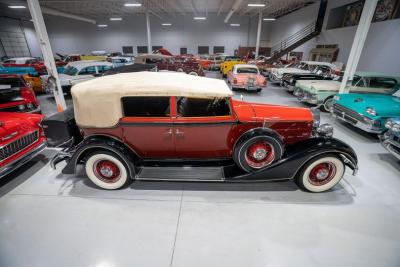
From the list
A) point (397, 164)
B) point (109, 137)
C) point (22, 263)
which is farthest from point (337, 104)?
point (22, 263)

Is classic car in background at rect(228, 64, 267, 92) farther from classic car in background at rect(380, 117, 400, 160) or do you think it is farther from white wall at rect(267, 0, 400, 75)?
white wall at rect(267, 0, 400, 75)

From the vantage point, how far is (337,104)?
581 centimetres

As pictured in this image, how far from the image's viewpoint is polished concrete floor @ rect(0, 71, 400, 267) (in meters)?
2.22

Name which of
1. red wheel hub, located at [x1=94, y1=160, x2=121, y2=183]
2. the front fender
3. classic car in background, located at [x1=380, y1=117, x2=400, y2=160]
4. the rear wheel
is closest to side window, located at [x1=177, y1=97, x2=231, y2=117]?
the rear wheel

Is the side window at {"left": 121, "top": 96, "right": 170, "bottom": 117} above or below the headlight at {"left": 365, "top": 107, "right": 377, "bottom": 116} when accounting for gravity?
above

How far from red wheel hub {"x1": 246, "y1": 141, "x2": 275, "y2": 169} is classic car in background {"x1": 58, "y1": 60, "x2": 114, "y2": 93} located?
7.67 metres

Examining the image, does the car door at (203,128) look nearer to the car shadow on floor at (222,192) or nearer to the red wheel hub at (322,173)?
the car shadow on floor at (222,192)

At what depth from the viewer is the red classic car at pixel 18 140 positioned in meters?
3.11

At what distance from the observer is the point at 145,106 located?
3.01 metres

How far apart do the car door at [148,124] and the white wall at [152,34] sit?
24.7 metres

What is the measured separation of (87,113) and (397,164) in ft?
18.4

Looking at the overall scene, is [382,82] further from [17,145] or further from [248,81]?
[17,145]

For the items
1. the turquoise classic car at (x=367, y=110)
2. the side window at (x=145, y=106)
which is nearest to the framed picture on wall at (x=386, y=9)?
the turquoise classic car at (x=367, y=110)

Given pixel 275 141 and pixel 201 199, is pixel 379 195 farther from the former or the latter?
pixel 201 199
